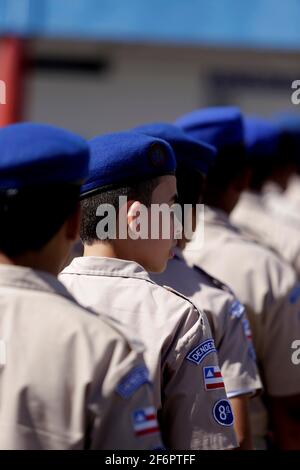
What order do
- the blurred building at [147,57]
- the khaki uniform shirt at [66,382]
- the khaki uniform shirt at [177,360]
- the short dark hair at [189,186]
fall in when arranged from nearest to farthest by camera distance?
the khaki uniform shirt at [66,382]
the khaki uniform shirt at [177,360]
the short dark hair at [189,186]
the blurred building at [147,57]

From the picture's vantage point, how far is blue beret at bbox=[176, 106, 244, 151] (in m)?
3.62

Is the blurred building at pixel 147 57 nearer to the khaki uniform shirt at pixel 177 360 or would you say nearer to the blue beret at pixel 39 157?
the khaki uniform shirt at pixel 177 360

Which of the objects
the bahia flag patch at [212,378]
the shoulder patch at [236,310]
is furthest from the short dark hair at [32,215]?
the shoulder patch at [236,310]

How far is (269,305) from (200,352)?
1207 mm

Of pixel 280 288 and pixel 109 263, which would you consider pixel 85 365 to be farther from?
pixel 280 288

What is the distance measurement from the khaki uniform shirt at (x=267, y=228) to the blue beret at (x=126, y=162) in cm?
221

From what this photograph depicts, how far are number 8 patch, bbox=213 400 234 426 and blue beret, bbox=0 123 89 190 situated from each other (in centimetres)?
64

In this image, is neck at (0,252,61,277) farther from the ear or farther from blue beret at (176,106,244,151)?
blue beret at (176,106,244,151)

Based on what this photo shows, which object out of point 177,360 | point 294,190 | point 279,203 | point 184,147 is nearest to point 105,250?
point 177,360

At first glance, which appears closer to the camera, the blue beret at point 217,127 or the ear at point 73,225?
the ear at point 73,225

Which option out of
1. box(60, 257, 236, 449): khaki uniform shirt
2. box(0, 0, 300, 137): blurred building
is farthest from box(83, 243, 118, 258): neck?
box(0, 0, 300, 137): blurred building

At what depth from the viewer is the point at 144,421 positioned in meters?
1.75

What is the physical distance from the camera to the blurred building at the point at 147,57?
10.6 metres
